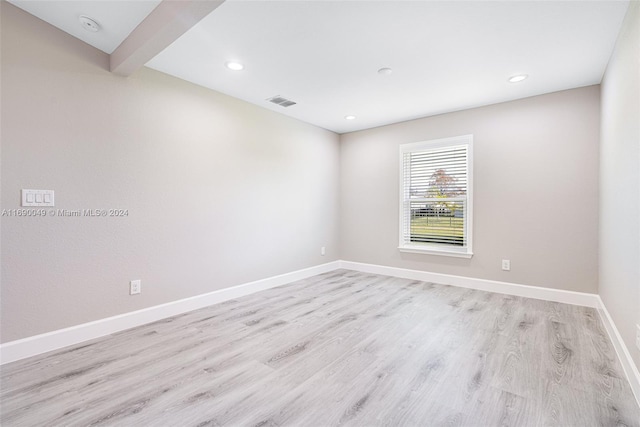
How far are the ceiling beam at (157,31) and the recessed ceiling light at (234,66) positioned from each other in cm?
66

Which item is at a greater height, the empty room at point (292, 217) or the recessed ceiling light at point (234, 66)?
the recessed ceiling light at point (234, 66)

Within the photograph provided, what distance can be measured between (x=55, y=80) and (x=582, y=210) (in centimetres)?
510

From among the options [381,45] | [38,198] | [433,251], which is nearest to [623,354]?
[433,251]

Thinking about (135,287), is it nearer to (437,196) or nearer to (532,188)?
(437,196)

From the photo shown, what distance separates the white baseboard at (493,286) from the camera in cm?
324

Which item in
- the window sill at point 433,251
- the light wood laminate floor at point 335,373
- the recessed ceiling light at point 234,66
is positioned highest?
the recessed ceiling light at point 234,66

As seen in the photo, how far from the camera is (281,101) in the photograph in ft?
11.9

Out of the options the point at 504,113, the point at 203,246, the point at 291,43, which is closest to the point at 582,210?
the point at 504,113

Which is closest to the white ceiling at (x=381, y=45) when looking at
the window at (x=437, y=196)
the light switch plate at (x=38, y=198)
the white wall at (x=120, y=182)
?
the white wall at (x=120, y=182)

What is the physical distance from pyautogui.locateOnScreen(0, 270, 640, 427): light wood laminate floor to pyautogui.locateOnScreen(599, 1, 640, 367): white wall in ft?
1.30

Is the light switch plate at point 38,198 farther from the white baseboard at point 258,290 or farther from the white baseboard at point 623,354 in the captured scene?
the white baseboard at point 623,354

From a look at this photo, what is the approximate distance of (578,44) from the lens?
2371mm

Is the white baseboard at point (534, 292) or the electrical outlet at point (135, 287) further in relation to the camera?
the electrical outlet at point (135, 287)

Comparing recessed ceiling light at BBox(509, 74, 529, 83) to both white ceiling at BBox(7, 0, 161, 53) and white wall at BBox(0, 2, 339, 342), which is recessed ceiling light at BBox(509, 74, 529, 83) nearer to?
white wall at BBox(0, 2, 339, 342)
